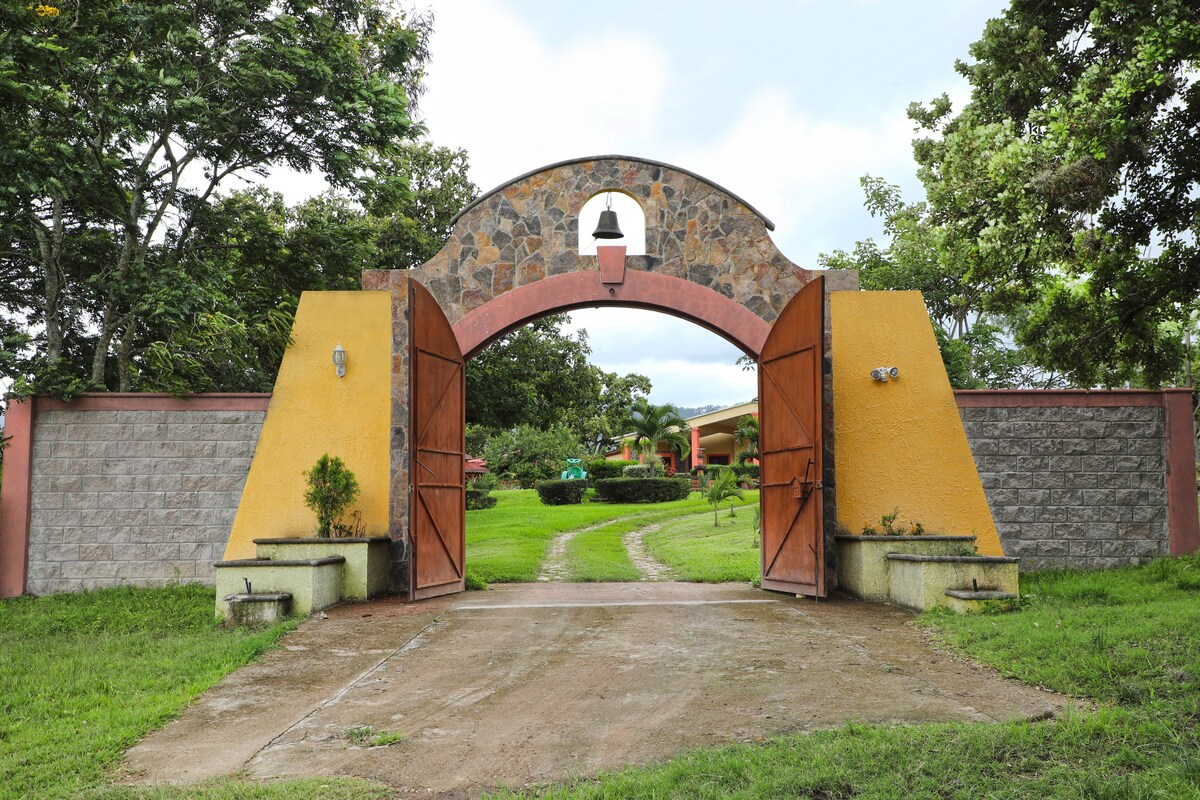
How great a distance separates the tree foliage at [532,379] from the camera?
54.2 feet

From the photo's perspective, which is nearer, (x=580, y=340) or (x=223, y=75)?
(x=223, y=75)

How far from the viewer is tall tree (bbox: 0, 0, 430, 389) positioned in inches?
384

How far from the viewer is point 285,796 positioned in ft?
12.4

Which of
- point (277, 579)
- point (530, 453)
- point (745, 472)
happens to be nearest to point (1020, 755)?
point (277, 579)

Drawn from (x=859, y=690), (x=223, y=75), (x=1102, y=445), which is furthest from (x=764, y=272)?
(x=223, y=75)

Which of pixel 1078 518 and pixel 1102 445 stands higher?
pixel 1102 445

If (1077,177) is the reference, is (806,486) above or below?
below

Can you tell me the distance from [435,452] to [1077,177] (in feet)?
21.4

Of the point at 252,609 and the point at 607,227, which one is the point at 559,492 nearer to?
the point at 607,227

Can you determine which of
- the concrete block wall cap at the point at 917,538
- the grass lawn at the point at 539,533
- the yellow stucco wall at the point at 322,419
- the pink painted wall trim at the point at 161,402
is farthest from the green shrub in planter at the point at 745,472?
the pink painted wall trim at the point at 161,402

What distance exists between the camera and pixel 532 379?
17328 mm

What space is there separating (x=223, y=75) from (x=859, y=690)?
981cm

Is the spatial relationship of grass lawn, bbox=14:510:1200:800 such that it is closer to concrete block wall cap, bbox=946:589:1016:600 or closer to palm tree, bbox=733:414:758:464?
concrete block wall cap, bbox=946:589:1016:600

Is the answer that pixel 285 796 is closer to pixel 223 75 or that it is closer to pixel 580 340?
pixel 223 75
